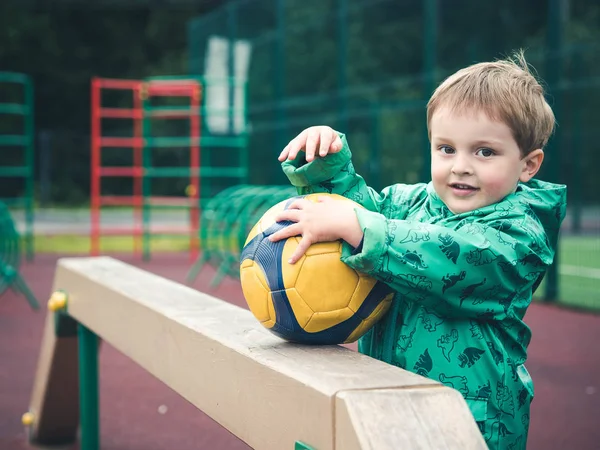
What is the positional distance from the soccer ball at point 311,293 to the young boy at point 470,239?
3 cm

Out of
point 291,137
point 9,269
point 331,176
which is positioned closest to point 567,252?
point 291,137

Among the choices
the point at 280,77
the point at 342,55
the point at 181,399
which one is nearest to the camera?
the point at 181,399

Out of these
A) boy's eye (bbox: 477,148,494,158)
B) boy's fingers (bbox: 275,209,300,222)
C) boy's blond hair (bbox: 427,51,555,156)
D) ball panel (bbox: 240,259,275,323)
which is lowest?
→ ball panel (bbox: 240,259,275,323)

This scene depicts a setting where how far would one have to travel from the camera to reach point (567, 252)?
10227mm

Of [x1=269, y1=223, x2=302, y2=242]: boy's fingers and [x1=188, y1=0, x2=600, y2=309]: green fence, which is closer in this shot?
[x1=269, y1=223, x2=302, y2=242]: boy's fingers

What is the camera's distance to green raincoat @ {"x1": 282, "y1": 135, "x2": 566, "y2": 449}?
5.59ft

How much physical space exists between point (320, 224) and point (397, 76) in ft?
36.3

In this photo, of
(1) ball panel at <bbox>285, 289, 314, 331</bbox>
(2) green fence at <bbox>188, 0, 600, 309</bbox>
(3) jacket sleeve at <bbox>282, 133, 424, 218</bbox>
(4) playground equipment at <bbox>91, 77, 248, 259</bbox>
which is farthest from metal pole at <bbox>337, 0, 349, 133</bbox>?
(1) ball panel at <bbox>285, 289, 314, 331</bbox>

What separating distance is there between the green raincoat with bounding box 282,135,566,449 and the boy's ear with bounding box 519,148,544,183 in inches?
1.3

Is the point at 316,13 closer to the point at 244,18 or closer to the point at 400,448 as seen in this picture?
the point at 244,18

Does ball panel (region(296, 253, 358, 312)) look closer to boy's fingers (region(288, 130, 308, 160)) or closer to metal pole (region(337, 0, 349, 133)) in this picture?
boy's fingers (region(288, 130, 308, 160))

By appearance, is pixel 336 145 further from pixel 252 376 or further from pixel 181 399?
pixel 181 399

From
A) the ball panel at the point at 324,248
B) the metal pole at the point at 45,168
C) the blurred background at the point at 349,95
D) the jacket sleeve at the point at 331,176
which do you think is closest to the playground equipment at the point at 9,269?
the blurred background at the point at 349,95

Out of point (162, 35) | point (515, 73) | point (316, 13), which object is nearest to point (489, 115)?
point (515, 73)
